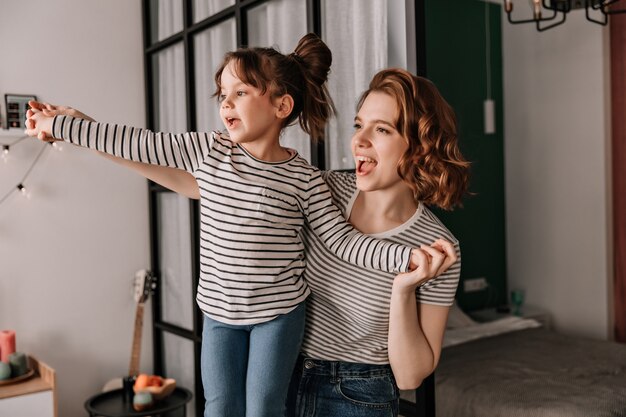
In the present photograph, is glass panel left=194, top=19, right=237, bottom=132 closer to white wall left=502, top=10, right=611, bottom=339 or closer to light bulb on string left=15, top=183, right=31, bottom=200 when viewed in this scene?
light bulb on string left=15, top=183, right=31, bottom=200

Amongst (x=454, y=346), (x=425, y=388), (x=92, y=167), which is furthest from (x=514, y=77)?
(x=425, y=388)

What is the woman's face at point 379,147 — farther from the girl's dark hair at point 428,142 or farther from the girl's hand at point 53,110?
the girl's hand at point 53,110

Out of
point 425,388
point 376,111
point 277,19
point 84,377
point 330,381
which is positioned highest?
point 277,19

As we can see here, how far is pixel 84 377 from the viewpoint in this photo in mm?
3006

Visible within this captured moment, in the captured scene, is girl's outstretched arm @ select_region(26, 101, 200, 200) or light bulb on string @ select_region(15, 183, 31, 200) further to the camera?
light bulb on string @ select_region(15, 183, 31, 200)

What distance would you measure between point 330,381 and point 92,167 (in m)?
2.09

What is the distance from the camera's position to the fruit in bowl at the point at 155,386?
2693 mm

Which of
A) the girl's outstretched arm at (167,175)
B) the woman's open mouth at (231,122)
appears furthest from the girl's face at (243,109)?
the girl's outstretched arm at (167,175)

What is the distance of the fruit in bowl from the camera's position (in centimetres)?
269

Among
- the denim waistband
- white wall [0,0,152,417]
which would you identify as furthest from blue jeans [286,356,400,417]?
white wall [0,0,152,417]

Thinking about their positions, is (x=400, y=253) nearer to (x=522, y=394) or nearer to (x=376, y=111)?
(x=376, y=111)

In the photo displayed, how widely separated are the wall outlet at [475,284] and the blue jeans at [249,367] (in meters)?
3.11

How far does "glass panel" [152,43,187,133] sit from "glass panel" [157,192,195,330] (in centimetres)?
33

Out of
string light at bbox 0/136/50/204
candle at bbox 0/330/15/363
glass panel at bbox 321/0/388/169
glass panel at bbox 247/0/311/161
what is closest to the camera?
glass panel at bbox 321/0/388/169
